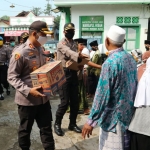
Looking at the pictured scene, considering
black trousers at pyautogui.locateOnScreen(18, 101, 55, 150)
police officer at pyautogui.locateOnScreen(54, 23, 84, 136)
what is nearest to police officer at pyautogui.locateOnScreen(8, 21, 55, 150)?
black trousers at pyautogui.locateOnScreen(18, 101, 55, 150)

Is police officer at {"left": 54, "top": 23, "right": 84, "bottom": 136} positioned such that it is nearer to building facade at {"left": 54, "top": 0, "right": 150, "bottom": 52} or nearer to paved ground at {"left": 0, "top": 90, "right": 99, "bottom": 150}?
paved ground at {"left": 0, "top": 90, "right": 99, "bottom": 150}

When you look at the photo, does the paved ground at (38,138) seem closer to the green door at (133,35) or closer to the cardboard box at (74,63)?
the cardboard box at (74,63)

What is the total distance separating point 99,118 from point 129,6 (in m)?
8.40

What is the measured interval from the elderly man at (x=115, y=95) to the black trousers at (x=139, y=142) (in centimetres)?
9

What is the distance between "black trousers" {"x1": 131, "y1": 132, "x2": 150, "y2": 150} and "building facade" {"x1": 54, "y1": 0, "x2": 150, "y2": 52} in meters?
7.86

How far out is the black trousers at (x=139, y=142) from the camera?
2202 mm

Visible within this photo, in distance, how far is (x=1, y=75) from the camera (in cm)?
731

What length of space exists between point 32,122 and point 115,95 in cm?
123

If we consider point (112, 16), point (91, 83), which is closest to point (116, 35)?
point (91, 83)

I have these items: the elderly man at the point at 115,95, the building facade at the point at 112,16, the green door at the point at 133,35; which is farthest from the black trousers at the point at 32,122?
the green door at the point at 133,35

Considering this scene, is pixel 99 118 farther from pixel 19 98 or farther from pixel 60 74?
pixel 19 98

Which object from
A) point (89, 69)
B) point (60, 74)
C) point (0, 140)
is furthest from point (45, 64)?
point (89, 69)

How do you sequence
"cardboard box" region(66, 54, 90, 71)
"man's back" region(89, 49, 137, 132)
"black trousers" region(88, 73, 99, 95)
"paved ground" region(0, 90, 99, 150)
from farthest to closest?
"black trousers" region(88, 73, 99, 95), "cardboard box" region(66, 54, 90, 71), "paved ground" region(0, 90, 99, 150), "man's back" region(89, 49, 137, 132)

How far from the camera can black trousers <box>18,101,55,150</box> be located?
9.55ft
